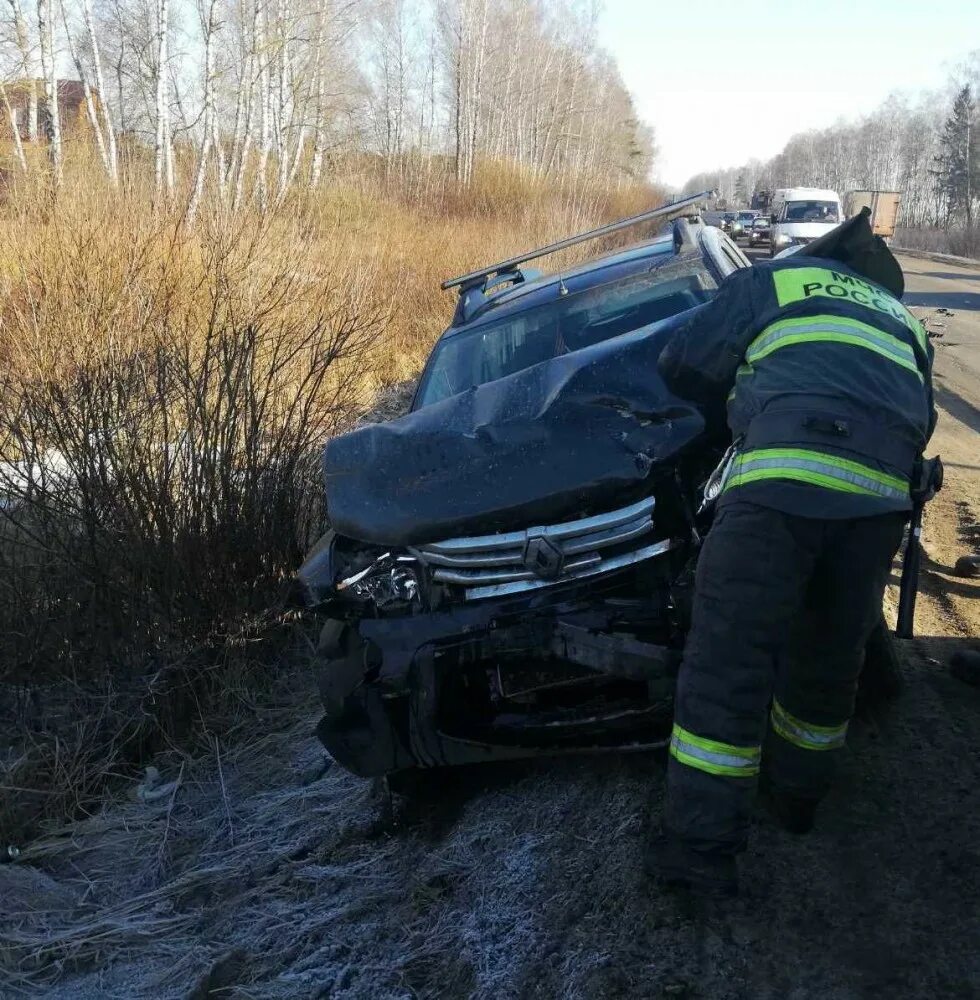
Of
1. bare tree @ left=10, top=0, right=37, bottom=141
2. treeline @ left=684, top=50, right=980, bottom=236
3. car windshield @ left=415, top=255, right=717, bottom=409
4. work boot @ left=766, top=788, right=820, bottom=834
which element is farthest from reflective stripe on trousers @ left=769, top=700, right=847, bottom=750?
treeline @ left=684, top=50, right=980, bottom=236

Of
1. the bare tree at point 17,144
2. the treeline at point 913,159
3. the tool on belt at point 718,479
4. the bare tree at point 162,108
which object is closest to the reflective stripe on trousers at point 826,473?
the tool on belt at point 718,479

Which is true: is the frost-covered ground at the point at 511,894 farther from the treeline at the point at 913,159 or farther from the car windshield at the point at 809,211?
the treeline at the point at 913,159

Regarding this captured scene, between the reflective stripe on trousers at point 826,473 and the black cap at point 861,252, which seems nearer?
the reflective stripe on trousers at point 826,473

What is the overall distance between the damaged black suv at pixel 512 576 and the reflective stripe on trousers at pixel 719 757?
0.27 meters

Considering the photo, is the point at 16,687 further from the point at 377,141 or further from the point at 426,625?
the point at 377,141

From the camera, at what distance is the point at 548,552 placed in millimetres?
2508

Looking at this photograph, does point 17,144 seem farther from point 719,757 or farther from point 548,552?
point 719,757

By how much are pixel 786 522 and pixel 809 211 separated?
81.8 feet

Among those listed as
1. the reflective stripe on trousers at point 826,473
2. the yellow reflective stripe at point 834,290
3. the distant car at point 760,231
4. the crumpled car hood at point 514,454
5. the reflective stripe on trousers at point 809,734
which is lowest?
the distant car at point 760,231

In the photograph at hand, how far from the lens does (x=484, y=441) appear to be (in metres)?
2.75

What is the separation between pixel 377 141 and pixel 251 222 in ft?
76.1

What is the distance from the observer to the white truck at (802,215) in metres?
22.9

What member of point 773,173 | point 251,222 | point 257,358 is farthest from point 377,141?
point 773,173

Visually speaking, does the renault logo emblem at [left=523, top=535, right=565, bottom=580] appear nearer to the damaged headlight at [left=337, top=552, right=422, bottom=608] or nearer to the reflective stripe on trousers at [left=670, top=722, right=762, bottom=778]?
the damaged headlight at [left=337, top=552, right=422, bottom=608]
